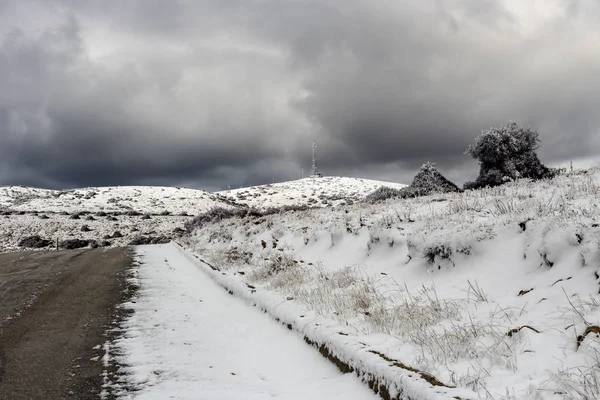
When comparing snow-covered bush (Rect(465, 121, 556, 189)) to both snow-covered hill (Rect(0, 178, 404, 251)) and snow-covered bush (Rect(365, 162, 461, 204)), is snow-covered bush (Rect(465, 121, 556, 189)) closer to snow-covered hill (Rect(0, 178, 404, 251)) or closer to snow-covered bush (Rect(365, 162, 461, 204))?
snow-covered bush (Rect(365, 162, 461, 204))

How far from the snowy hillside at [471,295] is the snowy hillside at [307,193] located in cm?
6128

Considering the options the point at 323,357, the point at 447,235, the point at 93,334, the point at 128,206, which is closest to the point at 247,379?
the point at 323,357

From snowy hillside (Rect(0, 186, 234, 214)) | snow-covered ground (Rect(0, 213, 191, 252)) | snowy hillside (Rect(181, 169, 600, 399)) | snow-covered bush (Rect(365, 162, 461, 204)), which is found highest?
snowy hillside (Rect(0, 186, 234, 214))

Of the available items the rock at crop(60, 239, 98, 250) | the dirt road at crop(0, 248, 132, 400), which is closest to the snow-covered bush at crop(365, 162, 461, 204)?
the dirt road at crop(0, 248, 132, 400)

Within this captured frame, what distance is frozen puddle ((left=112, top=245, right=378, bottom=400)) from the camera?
4.06 m

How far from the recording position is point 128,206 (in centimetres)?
6425

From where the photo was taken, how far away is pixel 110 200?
68250 millimetres

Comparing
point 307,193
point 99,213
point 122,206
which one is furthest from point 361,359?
point 307,193

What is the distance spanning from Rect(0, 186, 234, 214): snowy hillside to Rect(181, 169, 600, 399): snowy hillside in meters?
56.2

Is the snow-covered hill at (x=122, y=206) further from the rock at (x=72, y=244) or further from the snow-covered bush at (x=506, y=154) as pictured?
the snow-covered bush at (x=506, y=154)

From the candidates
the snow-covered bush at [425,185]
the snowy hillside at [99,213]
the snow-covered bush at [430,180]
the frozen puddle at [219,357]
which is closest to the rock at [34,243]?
the snowy hillside at [99,213]

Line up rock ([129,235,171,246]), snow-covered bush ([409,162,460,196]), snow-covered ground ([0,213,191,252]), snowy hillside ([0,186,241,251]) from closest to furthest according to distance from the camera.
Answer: snow-covered bush ([409,162,460,196]) → rock ([129,235,171,246]) → snow-covered ground ([0,213,191,252]) → snowy hillside ([0,186,241,251])

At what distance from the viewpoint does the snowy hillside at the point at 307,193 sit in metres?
75.1

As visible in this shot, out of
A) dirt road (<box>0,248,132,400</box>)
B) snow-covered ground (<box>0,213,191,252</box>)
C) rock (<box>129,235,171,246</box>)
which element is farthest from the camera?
snow-covered ground (<box>0,213,191,252</box>)
